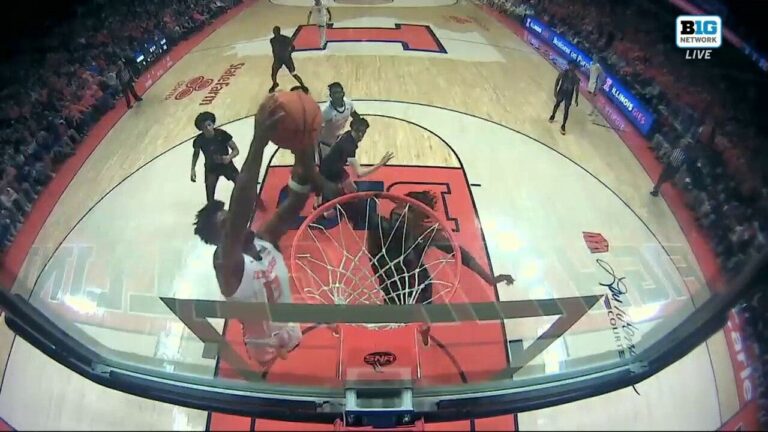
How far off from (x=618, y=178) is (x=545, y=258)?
40 centimetres

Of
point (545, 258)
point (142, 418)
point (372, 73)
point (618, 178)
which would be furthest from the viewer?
point (372, 73)

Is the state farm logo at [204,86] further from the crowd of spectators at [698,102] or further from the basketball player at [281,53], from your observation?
the crowd of spectators at [698,102]

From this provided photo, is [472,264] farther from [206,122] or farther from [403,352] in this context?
[206,122]

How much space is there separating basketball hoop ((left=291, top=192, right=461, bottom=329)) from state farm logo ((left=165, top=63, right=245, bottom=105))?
61 cm

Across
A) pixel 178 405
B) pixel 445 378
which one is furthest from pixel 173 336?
pixel 445 378

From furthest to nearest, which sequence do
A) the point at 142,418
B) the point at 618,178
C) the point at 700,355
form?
the point at 618,178
the point at 700,355
the point at 142,418

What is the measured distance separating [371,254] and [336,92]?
56cm

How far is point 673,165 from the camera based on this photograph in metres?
1.83

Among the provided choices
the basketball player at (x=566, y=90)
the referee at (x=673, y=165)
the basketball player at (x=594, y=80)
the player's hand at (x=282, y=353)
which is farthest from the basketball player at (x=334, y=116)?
the referee at (x=673, y=165)

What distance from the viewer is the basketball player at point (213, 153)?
5.64 ft

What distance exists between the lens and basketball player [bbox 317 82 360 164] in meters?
1.73

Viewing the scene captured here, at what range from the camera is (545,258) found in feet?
5.69

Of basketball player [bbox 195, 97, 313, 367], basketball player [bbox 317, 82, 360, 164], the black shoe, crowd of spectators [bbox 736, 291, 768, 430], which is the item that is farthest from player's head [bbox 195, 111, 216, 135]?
crowd of spectators [bbox 736, 291, 768, 430]

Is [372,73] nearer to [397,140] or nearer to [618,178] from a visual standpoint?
[397,140]
